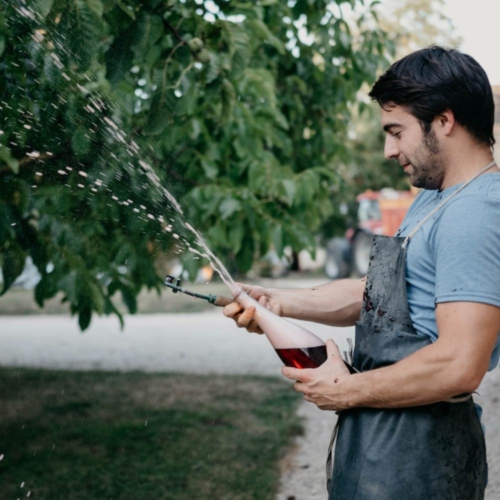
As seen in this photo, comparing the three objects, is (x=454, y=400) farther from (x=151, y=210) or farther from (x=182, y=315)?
(x=182, y=315)

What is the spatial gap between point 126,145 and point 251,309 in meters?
1.68

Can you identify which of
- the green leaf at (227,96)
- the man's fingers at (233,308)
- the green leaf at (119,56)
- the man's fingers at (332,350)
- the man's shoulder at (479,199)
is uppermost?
the green leaf at (119,56)

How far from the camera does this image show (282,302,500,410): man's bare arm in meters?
1.52

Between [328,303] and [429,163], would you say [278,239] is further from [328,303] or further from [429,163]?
[429,163]

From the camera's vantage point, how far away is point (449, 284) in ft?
5.09

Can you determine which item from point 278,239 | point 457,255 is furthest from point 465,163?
point 278,239

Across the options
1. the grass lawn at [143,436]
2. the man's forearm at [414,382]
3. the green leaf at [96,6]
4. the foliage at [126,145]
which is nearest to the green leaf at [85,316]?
the foliage at [126,145]

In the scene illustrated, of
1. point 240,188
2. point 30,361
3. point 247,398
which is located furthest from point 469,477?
point 30,361

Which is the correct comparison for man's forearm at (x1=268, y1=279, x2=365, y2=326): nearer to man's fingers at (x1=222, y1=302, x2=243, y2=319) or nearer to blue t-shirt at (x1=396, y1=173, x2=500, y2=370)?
man's fingers at (x1=222, y1=302, x2=243, y2=319)

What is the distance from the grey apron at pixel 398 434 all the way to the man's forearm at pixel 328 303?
0.34 m

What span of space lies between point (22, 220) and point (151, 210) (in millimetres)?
599

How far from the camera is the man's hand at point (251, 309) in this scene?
76.1 inches

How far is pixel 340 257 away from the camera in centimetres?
1598

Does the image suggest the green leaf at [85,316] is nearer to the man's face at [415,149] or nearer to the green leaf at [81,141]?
the green leaf at [81,141]
